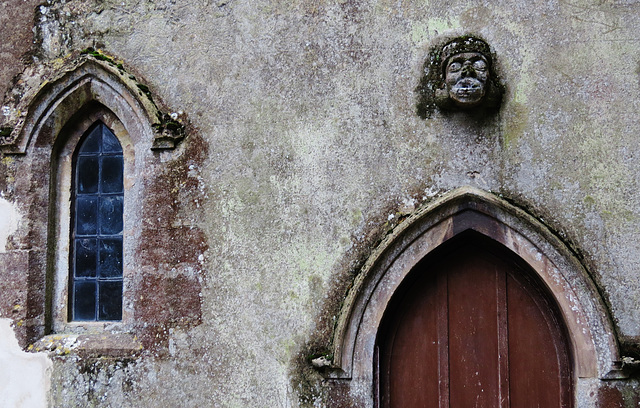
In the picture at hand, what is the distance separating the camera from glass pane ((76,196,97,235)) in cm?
455

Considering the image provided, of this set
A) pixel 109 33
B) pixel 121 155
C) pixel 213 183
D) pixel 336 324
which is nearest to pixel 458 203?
pixel 336 324

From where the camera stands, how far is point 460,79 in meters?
3.95

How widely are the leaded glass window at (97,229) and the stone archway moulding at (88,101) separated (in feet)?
0.86

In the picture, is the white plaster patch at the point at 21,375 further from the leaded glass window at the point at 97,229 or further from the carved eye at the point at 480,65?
the carved eye at the point at 480,65

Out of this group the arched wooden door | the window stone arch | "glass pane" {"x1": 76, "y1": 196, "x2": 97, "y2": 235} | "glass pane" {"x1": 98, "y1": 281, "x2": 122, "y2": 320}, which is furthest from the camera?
"glass pane" {"x1": 76, "y1": 196, "x2": 97, "y2": 235}

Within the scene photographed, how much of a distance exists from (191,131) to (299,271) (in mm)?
1352

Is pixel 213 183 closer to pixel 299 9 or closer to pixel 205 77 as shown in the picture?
pixel 205 77

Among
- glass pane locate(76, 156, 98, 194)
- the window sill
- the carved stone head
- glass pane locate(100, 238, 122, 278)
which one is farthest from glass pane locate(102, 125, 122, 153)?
the carved stone head

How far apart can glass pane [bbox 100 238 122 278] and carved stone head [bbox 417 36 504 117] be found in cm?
254

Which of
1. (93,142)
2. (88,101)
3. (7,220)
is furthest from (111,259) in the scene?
(88,101)

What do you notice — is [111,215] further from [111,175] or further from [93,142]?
[93,142]

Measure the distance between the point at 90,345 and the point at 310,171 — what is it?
2.07 m

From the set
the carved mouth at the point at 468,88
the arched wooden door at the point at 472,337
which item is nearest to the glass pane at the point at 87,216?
the arched wooden door at the point at 472,337

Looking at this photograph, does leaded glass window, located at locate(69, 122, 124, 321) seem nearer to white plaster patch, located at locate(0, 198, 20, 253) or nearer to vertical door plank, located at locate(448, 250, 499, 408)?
white plaster patch, located at locate(0, 198, 20, 253)
